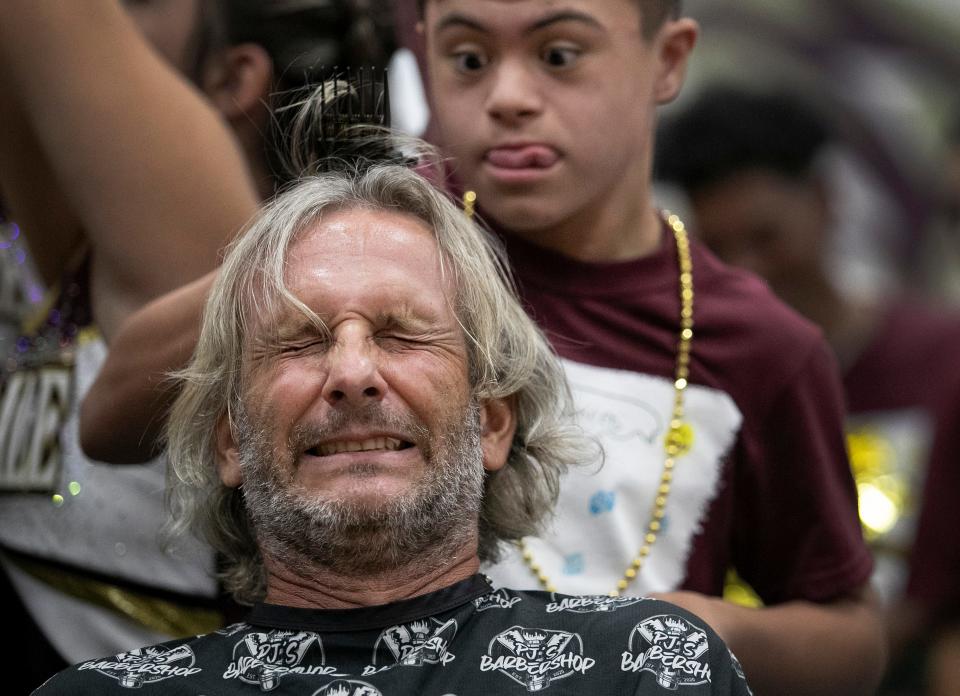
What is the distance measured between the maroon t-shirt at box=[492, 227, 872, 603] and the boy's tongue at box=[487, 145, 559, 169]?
7.6 inches

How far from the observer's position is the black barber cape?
2.12 meters

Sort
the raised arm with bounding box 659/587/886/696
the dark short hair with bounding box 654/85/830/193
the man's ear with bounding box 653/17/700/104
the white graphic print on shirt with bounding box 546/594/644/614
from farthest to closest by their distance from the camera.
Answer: the dark short hair with bounding box 654/85/830/193 → the man's ear with bounding box 653/17/700/104 → the raised arm with bounding box 659/587/886/696 → the white graphic print on shirt with bounding box 546/594/644/614

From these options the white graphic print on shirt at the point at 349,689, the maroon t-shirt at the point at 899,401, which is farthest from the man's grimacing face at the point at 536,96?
the maroon t-shirt at the point at 899,401

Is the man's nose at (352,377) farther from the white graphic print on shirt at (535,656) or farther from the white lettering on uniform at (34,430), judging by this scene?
the white lettering on uniform at (34,430)

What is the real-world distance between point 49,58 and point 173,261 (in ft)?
1.25

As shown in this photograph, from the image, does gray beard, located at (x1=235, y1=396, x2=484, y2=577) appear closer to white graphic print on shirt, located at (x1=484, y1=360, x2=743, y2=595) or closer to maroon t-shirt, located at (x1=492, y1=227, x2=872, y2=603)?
white graphic print on shirt, located at (x1=484, y1=360, x2=743, y2=595)

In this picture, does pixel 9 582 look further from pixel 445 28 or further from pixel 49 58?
pixel 445 28

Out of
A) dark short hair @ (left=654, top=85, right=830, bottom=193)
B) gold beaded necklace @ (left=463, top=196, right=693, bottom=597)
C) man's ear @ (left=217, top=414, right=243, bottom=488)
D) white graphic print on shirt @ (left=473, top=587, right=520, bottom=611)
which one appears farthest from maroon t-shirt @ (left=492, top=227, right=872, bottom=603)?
dark short hair @ (left=654, top=85, right=830, bottom=193)

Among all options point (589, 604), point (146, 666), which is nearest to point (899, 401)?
point (589, 604)

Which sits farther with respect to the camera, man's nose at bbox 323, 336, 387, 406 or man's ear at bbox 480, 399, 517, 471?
man's ear at bbox 480, 399, 517, 471

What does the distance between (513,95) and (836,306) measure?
6.87 ft

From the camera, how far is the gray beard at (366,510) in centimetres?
217

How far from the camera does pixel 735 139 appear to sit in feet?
15.3

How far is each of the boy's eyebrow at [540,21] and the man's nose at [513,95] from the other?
7cm
